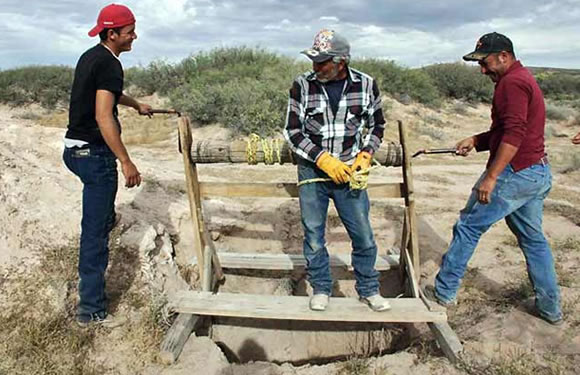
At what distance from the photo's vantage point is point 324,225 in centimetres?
339

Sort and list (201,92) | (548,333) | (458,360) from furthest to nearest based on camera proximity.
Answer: (201,92)
(548,333)
(458,360)

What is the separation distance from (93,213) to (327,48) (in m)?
1.85

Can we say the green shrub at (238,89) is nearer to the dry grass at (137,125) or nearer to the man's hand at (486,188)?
the dry grass at (137,125)

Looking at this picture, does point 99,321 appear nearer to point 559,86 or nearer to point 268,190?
point 268,190

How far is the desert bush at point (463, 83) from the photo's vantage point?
68.4 feet

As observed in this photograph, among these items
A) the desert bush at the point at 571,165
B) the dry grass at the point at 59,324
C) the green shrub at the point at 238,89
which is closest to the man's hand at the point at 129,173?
the dry grass at the point at 59,324

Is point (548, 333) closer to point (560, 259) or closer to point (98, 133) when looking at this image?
point (560, 259)

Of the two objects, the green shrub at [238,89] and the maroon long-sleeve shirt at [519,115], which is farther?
the green shrub at [238,89]

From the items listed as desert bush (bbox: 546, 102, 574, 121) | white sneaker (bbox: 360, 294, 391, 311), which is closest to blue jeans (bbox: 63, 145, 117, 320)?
white sneaker (bbox: 360, 294, 391, 311)

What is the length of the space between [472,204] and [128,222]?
2959 millimetres

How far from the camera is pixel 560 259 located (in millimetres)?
4629

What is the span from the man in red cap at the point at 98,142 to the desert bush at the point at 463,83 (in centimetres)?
1993

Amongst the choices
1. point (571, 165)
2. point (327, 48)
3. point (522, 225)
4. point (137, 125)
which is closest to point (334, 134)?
point (327, 48)

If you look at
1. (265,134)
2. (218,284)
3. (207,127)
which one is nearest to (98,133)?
(218,284)
